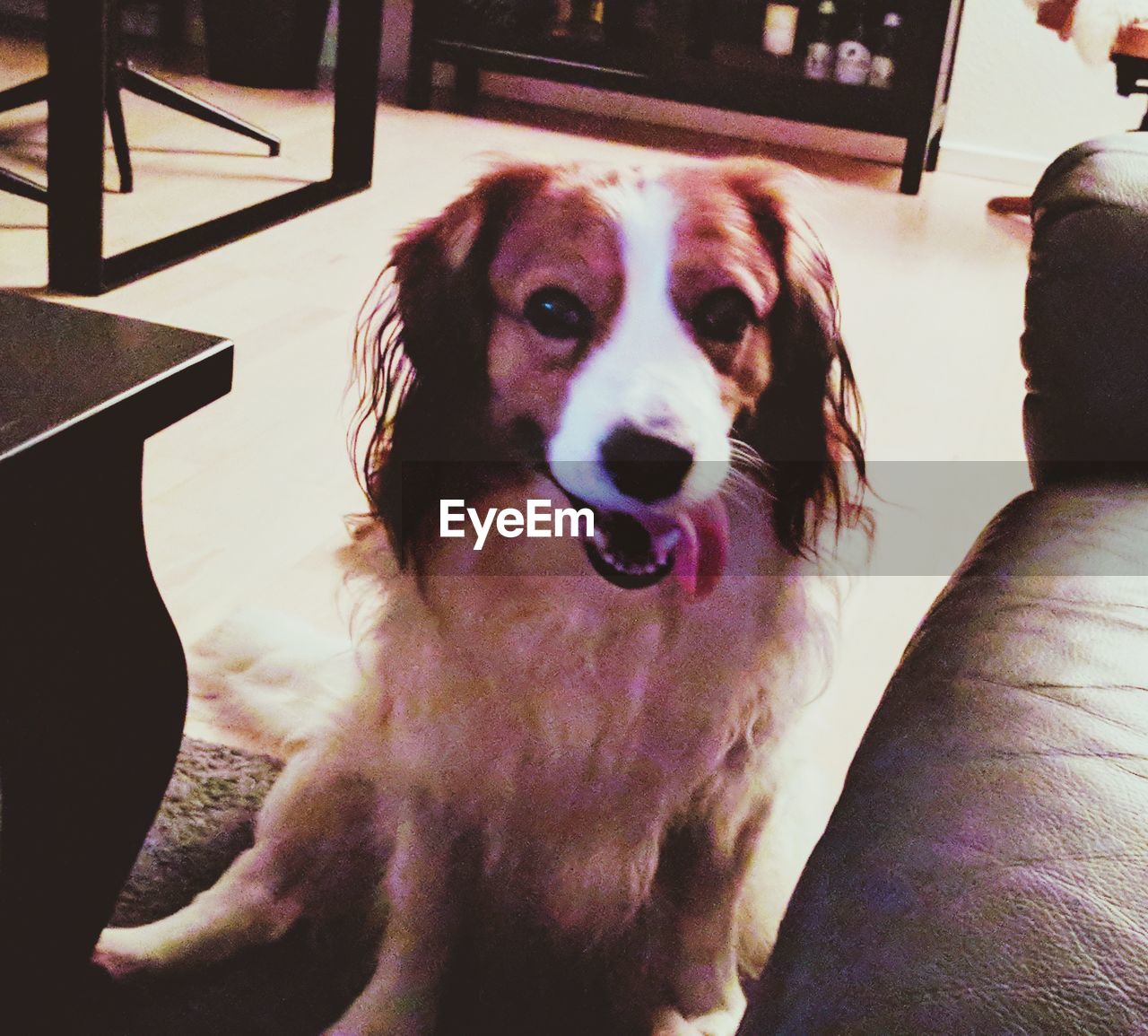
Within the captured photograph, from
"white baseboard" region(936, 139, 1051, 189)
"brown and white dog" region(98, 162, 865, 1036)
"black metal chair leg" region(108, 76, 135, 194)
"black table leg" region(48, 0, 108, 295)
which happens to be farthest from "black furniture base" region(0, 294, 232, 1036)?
"white baseboard" region(936, 139, 1051, 189)

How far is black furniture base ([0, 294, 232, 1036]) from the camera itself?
2.07 ft

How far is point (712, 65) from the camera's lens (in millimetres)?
4062

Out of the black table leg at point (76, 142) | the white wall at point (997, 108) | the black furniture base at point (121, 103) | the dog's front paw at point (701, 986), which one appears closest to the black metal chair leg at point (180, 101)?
the black furniture base at point (121, 103)

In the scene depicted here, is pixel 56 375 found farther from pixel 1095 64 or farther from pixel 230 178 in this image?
pixel 1095 64

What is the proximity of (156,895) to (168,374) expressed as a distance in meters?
0.60

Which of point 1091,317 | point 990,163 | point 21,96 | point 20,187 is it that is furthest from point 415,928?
point 990,163

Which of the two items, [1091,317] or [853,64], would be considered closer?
[1091,317]

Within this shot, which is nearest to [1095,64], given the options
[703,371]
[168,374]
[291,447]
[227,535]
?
[291,447]

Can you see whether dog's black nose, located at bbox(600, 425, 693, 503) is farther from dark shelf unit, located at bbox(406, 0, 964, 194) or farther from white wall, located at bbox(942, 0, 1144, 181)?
white wall, located at bbox(942, 0, 1144, 181)

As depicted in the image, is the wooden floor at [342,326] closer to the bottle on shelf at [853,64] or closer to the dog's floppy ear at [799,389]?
the dog's floppy ear at [799,389]

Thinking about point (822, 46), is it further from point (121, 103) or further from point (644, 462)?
point (644, 462)

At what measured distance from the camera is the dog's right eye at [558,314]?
2.64 feet

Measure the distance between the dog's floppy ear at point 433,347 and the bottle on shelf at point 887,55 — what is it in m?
3.45

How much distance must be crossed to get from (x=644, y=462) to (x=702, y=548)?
10 centimetres
